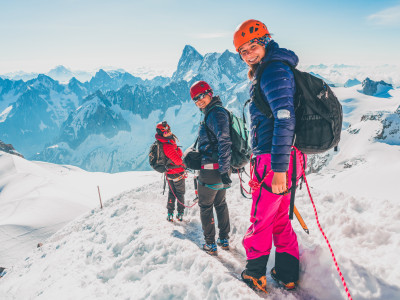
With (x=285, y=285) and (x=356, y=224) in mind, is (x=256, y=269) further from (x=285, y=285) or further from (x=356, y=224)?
(x=356, y=224)

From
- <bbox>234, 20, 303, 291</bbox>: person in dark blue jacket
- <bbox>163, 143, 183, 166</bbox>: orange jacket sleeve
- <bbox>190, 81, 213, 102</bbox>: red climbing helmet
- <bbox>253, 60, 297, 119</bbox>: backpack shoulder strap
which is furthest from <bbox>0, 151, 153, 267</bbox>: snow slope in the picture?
<bbox>253, 60, 297, 119</bbox>: backpack shoulder strap

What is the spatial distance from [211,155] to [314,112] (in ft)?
7.21

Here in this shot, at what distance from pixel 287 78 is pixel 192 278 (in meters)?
3.25

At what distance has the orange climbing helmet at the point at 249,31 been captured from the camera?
2953 millimetres

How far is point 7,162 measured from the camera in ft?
190

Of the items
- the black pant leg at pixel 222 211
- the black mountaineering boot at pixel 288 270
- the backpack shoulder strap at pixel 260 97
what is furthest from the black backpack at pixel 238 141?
the black mountaineering boot at pixel 288 270

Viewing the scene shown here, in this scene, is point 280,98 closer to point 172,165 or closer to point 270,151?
point 270,151

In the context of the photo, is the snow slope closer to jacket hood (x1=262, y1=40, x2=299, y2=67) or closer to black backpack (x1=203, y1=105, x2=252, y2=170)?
black backpack (x1=203, y1=105, x2=252, y2=170)

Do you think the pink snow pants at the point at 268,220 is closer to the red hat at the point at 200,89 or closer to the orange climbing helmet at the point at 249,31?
the orange climbing helmet at the point at 249,31

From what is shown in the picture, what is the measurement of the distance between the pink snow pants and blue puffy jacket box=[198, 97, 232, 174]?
94cm

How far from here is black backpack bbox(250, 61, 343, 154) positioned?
8.82 ft

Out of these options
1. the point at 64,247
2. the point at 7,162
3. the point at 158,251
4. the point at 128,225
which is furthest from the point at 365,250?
the point at 7,162

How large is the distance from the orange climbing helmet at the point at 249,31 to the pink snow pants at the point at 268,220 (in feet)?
5.07

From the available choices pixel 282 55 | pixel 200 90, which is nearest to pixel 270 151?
pixel 282 55
